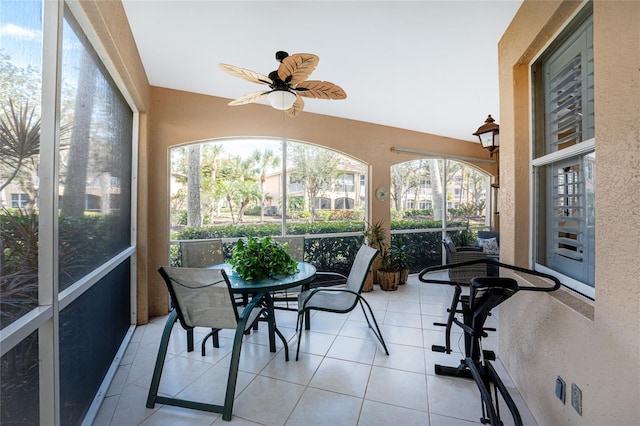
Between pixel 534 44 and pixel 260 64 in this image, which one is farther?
pixel 260 64

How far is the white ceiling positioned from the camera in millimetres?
2059

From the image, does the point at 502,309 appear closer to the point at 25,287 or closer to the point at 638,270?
the point at 638,270

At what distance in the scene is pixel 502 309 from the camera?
2191mm

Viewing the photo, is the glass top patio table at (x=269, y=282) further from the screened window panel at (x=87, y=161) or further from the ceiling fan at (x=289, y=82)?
the ceiling fan at (x=289, y=82)

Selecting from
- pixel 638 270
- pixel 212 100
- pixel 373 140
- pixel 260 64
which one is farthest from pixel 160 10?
pixel 373 140

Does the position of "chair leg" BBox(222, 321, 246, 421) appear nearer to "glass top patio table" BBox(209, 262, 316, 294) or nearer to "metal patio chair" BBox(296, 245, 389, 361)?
"glass top patio table" BBox(209, 262, 316, 294)

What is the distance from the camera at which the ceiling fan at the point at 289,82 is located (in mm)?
1874

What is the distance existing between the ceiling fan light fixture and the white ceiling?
55 centimetres

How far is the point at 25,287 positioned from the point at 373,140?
4.44 m

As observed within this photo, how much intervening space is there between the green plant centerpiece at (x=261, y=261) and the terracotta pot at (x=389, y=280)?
232cm

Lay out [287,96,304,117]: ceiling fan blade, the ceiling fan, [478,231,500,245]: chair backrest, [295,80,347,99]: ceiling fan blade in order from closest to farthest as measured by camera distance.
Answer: the ceiling fan, [295,80,347,99]: ceiling fan blade, [287,96,304,117]: ceiling fan blade, [478,231,500,245]: chair backrest

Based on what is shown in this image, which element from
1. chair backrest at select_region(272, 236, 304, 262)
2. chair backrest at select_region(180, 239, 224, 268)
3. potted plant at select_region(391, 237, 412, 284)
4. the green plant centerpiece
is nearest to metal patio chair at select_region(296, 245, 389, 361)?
the green plant centerpiece

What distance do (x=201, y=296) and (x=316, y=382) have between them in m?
1.07

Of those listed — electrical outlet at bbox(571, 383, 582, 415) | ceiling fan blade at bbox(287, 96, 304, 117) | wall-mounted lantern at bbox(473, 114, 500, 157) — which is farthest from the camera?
wall-mounted lantern at bbox(473, 114, 500, 157)
